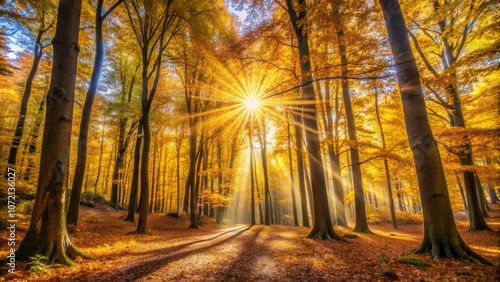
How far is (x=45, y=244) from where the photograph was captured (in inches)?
161

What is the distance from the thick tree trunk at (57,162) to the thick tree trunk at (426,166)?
6.78 meters

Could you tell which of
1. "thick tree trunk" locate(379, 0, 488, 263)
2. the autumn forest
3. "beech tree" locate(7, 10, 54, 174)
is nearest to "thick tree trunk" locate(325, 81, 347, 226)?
the autumn forest

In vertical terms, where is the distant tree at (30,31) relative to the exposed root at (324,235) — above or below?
above

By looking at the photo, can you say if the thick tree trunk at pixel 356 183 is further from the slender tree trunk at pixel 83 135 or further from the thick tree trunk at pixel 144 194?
the slender tree trunk at pixel 83 135

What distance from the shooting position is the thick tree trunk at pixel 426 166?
4.41m

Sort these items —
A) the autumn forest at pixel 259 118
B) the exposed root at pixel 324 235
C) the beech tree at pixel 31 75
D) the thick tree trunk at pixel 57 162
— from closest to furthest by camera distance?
the thick tree trunk at pixel 57 162 < the autumn forest at pixel 259 118 < the exposed root at pixel 324 235 < the beech tree at pixel 31 75

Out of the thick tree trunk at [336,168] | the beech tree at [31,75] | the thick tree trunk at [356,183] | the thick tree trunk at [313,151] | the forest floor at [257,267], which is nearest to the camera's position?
the forest floor at [257,267]

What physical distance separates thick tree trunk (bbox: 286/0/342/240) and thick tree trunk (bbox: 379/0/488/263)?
257 cm

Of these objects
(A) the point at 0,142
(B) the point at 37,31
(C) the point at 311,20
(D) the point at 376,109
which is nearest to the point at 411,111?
(C) the point at 311,20

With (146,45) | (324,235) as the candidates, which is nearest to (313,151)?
(324,235)

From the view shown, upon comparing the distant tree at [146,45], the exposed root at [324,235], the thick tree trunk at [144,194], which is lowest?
the exposed root at [324,235]

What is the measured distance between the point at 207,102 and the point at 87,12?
23.8ft

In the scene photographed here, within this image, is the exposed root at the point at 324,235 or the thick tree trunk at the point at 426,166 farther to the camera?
the exposed root at the point at 324,235

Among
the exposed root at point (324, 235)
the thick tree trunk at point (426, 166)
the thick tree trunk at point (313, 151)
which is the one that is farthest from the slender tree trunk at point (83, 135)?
the thick tree trunk at point (426, 166)
